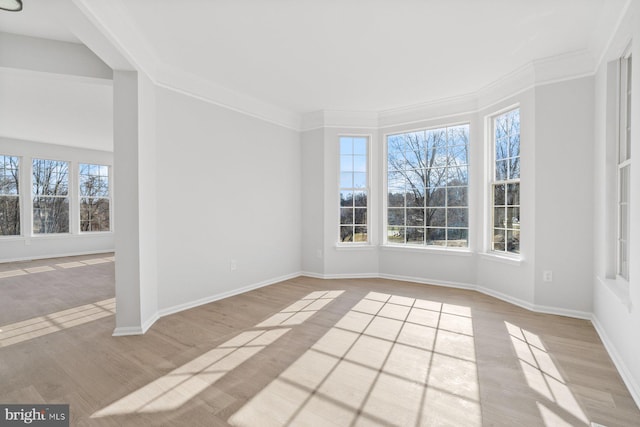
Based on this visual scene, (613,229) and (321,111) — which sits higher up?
(321,111)

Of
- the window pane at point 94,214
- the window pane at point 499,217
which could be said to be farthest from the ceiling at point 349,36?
the window pane at point 94,214

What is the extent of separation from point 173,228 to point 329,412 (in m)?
2.66

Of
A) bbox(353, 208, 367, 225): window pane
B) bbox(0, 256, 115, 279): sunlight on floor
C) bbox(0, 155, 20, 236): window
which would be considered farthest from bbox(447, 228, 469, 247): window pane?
bbox(0, 155, 20, 236): window

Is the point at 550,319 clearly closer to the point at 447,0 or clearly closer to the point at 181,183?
the point at 447,0

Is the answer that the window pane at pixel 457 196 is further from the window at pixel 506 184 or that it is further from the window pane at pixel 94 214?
the window pane at pixel 94 214

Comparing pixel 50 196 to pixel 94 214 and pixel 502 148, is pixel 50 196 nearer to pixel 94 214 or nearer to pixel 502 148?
pixel 94 214

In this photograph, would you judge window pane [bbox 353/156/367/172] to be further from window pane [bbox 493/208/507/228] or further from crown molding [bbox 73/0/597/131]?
window pane [bbox 493/208/507/228]

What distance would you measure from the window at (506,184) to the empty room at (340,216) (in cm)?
4

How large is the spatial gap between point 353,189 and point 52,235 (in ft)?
26.0

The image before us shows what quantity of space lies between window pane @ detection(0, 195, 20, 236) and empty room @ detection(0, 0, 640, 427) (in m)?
2.49

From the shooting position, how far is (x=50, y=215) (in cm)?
782

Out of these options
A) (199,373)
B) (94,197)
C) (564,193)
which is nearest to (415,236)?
(564,193)

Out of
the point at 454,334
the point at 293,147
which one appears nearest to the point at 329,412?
the point at 454,334

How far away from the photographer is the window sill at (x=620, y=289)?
7.24ft
